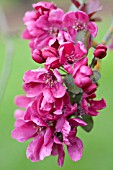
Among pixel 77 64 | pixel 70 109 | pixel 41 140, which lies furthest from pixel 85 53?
pixel 41 140

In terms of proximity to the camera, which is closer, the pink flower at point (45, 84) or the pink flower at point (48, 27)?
the pink flower at point (45, 84)

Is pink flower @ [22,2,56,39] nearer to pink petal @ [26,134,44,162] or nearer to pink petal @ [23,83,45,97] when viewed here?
pink petal @ [23,83,45,97]

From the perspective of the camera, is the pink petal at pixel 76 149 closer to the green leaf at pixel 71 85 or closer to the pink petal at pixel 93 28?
the green leaf at pixel 71 85

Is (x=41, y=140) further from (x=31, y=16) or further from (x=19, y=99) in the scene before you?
(x=31, y=16)

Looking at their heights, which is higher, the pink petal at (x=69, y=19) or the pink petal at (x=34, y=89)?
the pink petal at (x=69, y=19)

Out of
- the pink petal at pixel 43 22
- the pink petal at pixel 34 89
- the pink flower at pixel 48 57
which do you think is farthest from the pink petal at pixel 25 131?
the pink petal at pixel 43 22

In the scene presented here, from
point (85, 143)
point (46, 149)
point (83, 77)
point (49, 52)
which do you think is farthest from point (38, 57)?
point (85, 143)
